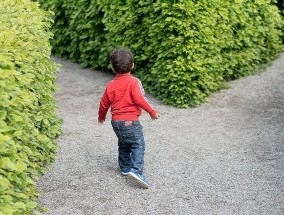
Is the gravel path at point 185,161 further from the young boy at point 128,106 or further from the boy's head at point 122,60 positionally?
the boy's head at point 122,60

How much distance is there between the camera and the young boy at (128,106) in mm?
5516

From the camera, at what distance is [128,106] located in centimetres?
558

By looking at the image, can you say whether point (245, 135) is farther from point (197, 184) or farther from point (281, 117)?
point (197, 184)

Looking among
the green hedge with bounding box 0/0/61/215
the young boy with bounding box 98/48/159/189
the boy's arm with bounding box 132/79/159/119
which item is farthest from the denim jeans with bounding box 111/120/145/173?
the green hedge with bounding box 0/0/61/215

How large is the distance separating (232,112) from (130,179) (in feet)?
9.05

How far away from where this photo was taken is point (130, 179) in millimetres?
5703

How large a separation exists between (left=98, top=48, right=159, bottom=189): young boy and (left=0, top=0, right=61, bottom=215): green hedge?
0.69m

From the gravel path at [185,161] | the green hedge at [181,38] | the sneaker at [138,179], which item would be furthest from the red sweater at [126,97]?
the green hedge at [181,38]

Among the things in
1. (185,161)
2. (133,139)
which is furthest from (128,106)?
(185,161)

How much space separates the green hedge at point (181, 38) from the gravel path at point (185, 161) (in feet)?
1.12

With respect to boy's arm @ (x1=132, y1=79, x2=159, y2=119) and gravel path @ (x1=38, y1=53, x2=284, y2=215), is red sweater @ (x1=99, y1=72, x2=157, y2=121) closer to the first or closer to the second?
boy's arm @ (x1=132, y1=79, x2=159, y2=119)

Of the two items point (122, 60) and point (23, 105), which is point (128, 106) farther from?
point (23, 105)

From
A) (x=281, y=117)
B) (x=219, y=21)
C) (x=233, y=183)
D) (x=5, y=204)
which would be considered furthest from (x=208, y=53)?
(x=5, y=204)

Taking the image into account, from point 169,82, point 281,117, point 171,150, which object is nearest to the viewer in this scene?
point 171,150
